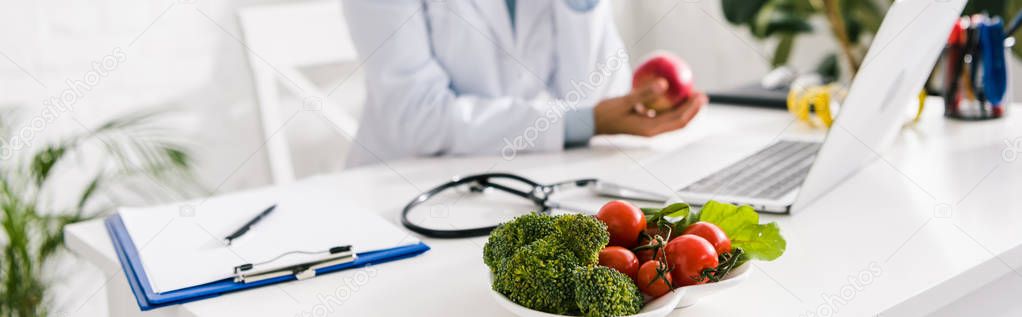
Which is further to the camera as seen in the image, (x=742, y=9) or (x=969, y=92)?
(x=742, y=9)

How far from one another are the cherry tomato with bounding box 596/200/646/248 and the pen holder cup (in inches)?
36.8

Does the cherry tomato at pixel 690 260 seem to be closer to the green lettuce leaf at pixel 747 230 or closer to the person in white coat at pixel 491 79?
the green lettuce leaf at pixel 747 230

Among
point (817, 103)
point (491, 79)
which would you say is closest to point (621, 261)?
point (817, 103)

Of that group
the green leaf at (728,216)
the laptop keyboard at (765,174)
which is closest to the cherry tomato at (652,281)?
the green leaf at (728,216)

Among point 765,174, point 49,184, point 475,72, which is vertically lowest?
point 49,184

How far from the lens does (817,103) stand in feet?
4.90

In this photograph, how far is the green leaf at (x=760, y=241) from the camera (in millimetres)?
745

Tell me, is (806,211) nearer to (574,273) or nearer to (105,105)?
(574,273)

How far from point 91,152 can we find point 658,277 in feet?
6.26

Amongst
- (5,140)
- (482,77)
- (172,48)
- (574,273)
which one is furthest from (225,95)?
(574,273)

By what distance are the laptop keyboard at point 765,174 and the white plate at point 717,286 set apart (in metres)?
0.34

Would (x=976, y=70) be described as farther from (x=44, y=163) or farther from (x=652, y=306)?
(x=44, y=163)

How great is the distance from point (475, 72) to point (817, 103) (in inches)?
22.5

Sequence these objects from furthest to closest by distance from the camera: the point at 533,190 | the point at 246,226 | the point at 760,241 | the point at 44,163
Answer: the point at 44,163 → the point at 533,190 → the point at 246,226 → the point at 760,241
